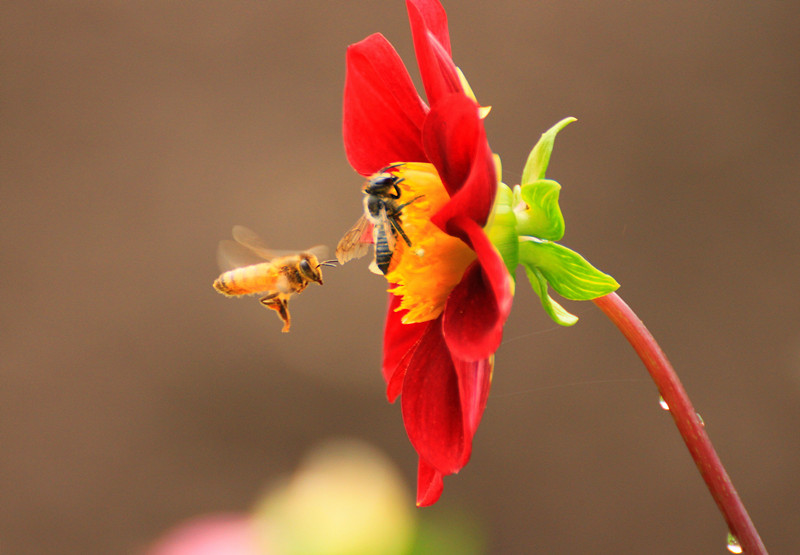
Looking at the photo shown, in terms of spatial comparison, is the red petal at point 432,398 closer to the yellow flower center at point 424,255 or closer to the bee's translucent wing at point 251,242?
the yellow flower center at point 424,255

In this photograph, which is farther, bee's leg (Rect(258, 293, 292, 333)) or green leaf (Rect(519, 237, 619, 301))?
bee's leg (Rect(258, 293, 292, 333))

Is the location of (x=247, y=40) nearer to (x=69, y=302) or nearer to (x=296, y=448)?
(x=69, y=302)

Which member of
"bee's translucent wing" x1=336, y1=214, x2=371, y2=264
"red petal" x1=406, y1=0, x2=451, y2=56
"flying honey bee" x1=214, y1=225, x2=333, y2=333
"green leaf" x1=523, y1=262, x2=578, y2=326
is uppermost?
"red petal" x1=406, y1=0, x2=451, y2=56

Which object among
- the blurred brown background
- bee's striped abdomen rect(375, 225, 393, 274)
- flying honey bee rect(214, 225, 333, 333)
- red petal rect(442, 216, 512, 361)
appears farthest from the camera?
the blurred brown background

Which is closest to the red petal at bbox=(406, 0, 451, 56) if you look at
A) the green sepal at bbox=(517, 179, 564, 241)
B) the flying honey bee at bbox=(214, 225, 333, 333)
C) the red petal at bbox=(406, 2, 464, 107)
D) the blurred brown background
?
the red petal at bbox=(406, 2, 464, 107)

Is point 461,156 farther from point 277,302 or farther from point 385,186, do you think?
point 277,302

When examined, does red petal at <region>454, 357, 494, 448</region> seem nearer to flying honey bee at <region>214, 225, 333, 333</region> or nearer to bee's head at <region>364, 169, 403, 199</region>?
bee's head at <region>364, 169, 403, 199</region>

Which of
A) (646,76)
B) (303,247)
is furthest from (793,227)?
(303,247)
